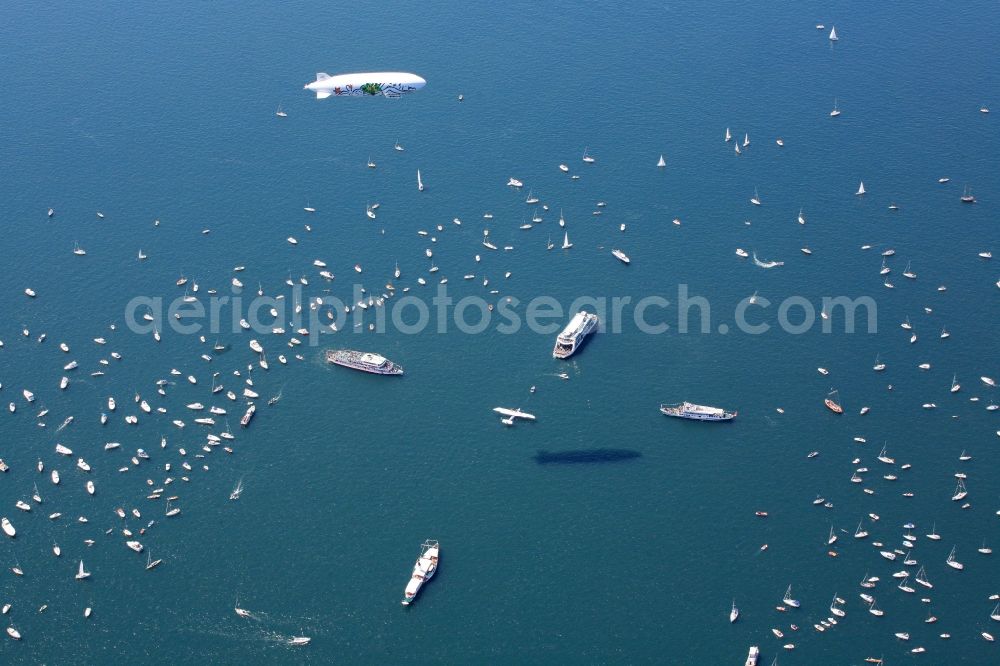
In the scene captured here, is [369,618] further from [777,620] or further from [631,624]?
[777,620]

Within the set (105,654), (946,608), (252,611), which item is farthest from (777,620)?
(105,654)

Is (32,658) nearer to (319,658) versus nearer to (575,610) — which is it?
(319,658)

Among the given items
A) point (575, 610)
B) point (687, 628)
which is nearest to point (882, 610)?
point (687, 628)

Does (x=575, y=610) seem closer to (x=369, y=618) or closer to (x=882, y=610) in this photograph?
(x=369, y=618)

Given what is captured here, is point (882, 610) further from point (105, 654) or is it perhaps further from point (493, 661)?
point (105, 654)

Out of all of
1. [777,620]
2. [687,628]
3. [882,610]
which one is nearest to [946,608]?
[882,610]

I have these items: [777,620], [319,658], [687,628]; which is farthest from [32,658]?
[777,620]

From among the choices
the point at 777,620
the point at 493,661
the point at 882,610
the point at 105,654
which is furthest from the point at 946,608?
the point at 105,654
